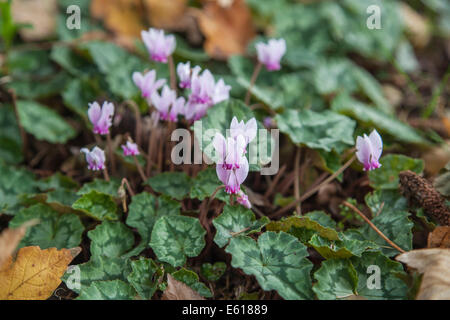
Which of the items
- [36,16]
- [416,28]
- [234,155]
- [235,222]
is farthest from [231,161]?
[416,28]

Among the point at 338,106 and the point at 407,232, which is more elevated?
the point at 338,106

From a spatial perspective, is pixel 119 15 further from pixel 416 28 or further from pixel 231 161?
pixel 416 28

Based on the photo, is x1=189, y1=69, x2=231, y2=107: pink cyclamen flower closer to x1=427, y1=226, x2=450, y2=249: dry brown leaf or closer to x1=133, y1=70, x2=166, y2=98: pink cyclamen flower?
x1=133, y1=70, x2=166, y2=98: pink cyclamen flower

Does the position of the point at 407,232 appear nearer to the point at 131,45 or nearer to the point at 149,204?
the point at 149,204

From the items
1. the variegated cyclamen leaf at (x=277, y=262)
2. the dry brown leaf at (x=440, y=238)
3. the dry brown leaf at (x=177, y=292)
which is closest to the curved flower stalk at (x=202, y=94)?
the variegated cyclamen leaf at (x=277, y=262)

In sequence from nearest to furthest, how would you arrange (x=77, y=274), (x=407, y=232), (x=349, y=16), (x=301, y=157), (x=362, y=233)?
(x=77, y=274)
(x=407, y=232)
(x=362, y=233)
(x=301, y=157)
(x=349, y=16)

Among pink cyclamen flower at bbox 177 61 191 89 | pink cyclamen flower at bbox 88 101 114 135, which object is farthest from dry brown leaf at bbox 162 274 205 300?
pink cyclamen flower at bbox 177 61 191 89

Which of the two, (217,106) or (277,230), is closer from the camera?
(277,230)
